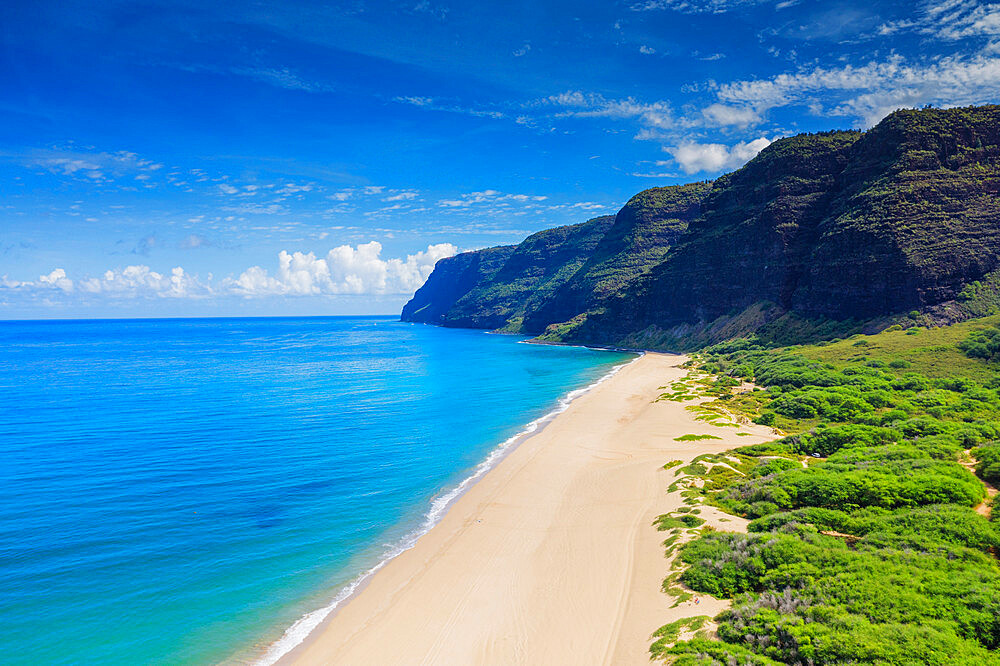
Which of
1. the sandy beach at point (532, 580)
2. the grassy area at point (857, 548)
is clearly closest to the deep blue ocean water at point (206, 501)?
the sandy beach at point (532, 580)

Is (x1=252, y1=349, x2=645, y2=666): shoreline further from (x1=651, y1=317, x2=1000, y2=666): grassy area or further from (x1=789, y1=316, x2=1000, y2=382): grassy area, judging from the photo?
(x1=789, y1=316, x2=1000, y2=382): grassy area

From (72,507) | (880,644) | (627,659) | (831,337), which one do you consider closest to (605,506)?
(627,659)

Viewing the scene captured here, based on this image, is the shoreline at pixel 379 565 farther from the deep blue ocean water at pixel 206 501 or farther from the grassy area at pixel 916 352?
the grassy area at pixel 916 352

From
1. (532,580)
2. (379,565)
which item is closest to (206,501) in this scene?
(379,565)

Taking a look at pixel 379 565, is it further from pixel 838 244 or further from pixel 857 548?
pixel 838 244

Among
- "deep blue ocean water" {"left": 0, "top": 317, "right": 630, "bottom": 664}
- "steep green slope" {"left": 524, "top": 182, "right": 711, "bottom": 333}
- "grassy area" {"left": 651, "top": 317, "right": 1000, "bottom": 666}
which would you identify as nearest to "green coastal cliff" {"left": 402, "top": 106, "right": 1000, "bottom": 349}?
"steep green slope" {"left": 524, "top": 182, "right": 711, "bottom": 333}

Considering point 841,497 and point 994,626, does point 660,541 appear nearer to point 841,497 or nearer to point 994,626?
point 841,497
